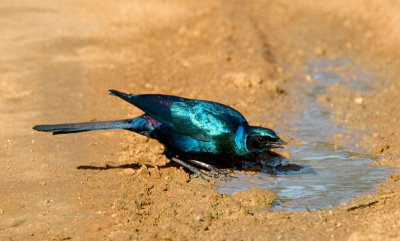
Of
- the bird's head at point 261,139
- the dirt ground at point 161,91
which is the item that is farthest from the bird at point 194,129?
the dirt ground at point 161,91

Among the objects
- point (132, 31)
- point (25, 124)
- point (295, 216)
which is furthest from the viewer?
point (132, 31)

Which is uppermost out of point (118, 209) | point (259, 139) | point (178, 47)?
point (178, 47)

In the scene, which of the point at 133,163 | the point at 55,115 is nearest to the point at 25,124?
the point at 55,115

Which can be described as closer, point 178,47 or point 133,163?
point 133,163

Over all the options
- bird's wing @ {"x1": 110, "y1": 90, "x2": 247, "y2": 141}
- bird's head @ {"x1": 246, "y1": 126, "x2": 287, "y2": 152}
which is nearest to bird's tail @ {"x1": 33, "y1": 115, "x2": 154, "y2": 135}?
bird's wing @ {"x1": 110, "y1": 90, "x2": 247, "y2": 141}

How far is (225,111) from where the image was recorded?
20.6 feet

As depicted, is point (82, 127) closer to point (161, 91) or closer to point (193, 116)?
point (193, 116)

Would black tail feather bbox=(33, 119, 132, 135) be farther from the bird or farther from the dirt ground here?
the dirt ground

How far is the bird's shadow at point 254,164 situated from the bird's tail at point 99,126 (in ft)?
1.31

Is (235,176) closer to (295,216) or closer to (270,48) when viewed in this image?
(295,216)

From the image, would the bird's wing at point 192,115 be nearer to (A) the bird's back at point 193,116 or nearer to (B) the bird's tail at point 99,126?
(A) the bird's back at point 193,116

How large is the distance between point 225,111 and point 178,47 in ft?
14.5

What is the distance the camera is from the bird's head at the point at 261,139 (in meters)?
6.16

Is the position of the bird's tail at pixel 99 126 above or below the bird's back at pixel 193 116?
below
